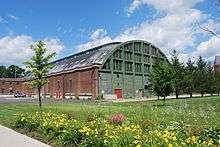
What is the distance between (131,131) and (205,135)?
181 cm

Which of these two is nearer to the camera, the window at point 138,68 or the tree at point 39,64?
the tree at point 39,64

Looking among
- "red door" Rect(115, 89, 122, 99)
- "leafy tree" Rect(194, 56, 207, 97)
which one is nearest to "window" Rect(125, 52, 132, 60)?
"red door" Rect(115, 89, 122, 99)

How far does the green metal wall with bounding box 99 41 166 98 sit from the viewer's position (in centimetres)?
7219

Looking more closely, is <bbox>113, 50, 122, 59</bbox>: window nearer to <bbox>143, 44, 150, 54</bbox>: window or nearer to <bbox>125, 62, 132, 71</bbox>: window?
<bbox>125, 62, 132, 71</bbox>: window

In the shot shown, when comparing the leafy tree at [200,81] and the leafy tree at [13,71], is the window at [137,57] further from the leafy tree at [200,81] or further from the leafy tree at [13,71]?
the leafy tree at [13,71]

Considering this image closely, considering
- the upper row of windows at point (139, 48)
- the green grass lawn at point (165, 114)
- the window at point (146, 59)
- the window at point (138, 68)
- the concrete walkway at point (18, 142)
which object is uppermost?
the upper row of windows at point (139, 48)

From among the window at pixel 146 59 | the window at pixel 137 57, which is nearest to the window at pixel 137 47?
the window at pixel 137 57

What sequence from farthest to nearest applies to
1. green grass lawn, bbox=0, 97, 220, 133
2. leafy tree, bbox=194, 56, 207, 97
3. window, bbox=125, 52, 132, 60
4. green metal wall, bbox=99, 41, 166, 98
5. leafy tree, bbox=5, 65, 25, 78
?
leafy tree, bbox=5, 65, 25, 78 → window, bbox=125, 52, 132, 60 → leafy tree, bbox=194, 56, 207, 97 → green metal wall, bbox=99, 41, 166, 98 → green grass lawn, bbox=0, 97, 220, 133

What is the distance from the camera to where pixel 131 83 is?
7800cm

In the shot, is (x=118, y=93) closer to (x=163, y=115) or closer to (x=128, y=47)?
(x=128, y=47)

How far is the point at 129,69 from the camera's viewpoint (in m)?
78.0

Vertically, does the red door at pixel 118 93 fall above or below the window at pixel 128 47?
below

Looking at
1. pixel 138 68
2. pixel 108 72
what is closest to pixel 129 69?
pixel 138 68

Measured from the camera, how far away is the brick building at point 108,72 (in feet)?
233
